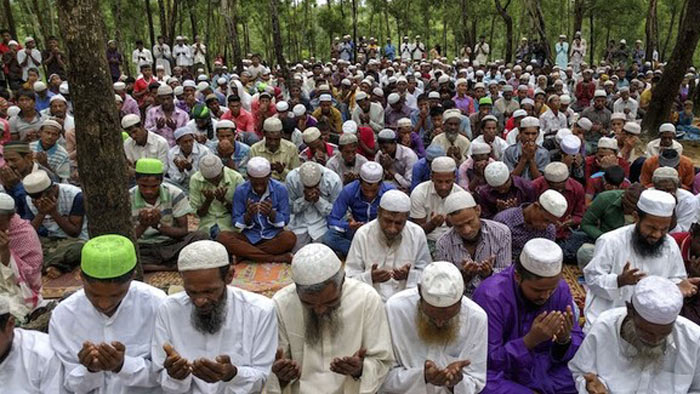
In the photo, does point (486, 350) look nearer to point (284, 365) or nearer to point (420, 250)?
point (284, 365)

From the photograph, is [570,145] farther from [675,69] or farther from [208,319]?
[675,69]

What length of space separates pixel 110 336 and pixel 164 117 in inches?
252

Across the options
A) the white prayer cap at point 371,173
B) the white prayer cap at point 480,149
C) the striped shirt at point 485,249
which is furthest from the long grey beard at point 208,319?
the white prayer cap at point 480,149

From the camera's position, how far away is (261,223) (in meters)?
5.89

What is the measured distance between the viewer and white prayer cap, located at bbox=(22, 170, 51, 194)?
16.9 feet

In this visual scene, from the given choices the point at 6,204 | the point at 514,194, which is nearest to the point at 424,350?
the point at 514,194

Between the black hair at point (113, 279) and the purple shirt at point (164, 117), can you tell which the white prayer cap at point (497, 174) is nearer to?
the black hair at point (113, 279)

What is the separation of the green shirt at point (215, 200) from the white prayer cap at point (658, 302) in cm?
445

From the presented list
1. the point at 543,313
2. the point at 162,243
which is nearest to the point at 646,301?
the point at 543,313

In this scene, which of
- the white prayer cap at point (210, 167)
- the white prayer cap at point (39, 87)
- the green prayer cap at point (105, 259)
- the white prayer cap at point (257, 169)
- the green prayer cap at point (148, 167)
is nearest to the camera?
the green prayer cap at point (105, 259)

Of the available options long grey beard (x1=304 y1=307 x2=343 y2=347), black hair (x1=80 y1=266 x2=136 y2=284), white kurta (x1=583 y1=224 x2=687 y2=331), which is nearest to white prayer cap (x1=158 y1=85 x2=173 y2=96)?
black hair (x1=80 y1=266 x2=136 y2=284)

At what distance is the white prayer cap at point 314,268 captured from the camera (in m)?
2.82

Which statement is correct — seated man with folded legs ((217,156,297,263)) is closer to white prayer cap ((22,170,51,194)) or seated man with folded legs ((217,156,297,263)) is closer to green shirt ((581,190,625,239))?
white prayer cap ((22,170,51,194))

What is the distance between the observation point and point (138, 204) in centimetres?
567
